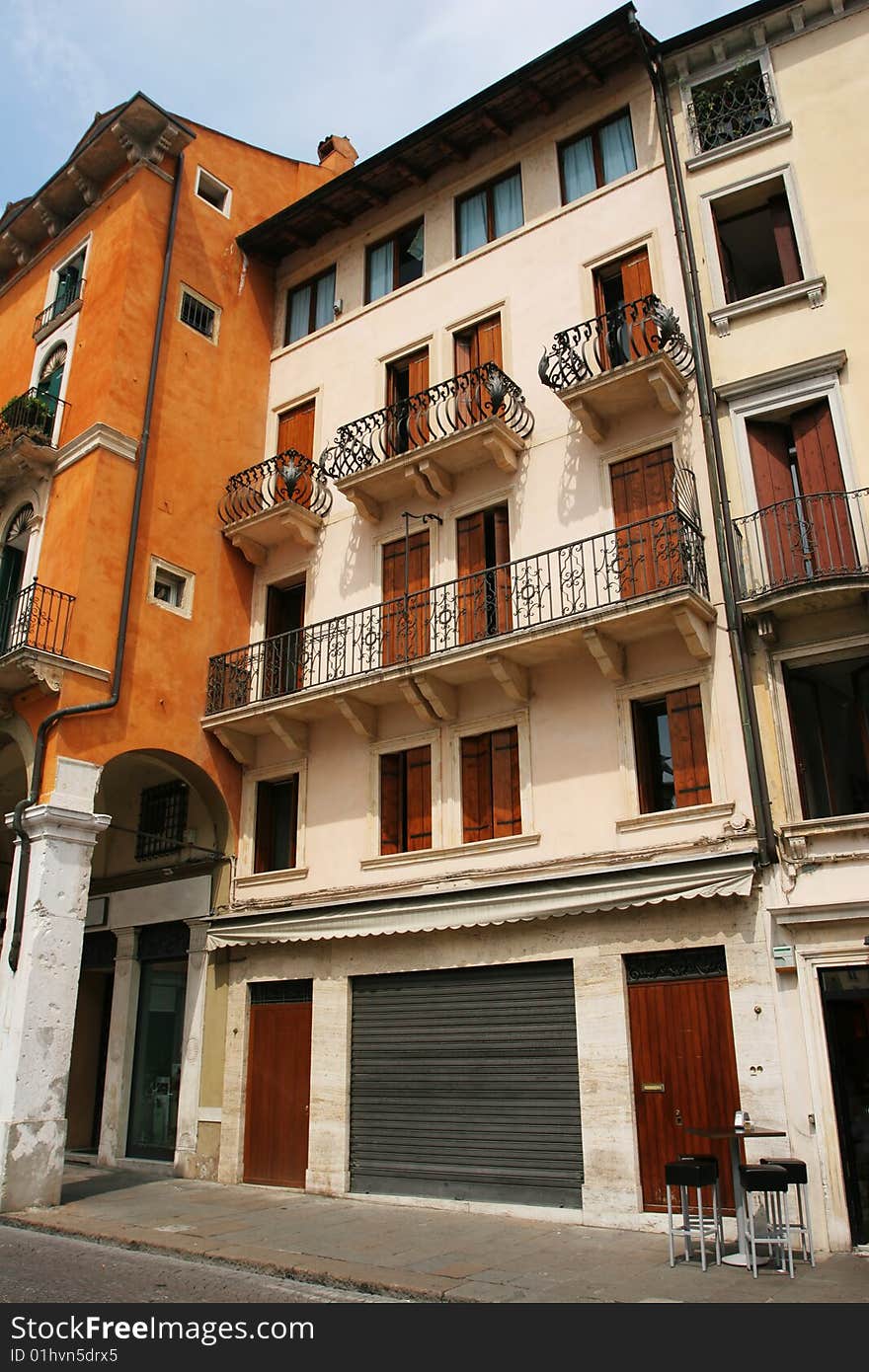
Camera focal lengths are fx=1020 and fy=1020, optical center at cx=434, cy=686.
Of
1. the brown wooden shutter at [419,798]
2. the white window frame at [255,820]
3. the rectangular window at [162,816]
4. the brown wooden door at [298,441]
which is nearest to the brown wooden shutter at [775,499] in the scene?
the brown wooden shutter at [419,798]

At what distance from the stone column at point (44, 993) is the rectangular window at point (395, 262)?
10.4 meters

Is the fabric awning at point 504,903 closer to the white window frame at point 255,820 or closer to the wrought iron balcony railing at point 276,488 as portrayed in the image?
the white window frame at point 255,820

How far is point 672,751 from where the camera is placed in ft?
42.5

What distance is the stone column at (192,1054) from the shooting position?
51.9 ft

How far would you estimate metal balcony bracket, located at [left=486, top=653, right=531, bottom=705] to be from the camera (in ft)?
45.5

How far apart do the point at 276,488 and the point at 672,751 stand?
893 cm

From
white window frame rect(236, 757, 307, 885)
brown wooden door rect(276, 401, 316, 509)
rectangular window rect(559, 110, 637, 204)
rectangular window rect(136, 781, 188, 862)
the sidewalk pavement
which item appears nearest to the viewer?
the sidewalk pavement

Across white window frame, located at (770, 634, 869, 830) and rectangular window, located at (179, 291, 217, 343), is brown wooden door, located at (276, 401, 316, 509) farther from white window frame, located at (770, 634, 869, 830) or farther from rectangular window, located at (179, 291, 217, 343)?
white window frame, located at (770, 634, 869, 830)

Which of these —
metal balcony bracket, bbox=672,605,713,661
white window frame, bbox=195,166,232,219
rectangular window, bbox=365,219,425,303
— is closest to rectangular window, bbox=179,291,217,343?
white window frame, bbox=195,166,232,219

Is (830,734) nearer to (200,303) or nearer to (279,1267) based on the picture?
(279,1267)

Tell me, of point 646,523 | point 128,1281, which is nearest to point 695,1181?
point 128,1281

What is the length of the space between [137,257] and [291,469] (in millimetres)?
4748

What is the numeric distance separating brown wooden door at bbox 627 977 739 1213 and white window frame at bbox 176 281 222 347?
14.0 meters
